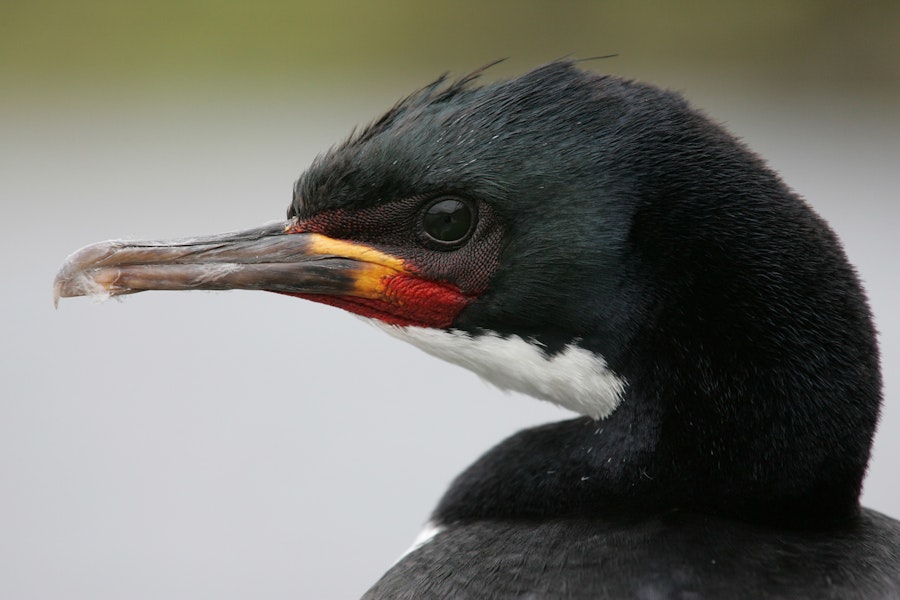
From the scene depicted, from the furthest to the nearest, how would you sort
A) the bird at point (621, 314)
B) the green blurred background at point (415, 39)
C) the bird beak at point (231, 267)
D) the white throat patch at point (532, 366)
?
1. the green blurred background at point (415, 39)
2. the bird beak at point (231, 267)
3. the white throat patch at point (532, 366)
4. the bird at point (621, 314)

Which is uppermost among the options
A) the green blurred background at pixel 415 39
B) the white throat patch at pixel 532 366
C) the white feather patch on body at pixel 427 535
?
the green blurred background at pixel 415 39

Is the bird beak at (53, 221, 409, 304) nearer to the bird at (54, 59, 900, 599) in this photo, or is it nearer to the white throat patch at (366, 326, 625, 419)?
the bird at (54, 59, 900, 599)

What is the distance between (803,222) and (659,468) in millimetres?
597

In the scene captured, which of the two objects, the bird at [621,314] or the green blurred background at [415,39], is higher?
the green blurred background at [415,39]

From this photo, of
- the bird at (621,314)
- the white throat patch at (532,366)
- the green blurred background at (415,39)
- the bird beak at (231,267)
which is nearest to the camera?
the bird at (621,314)

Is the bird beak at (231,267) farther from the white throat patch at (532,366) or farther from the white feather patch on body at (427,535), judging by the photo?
the white feather patch on body at (427,535)

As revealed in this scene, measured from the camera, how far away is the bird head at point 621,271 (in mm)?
2588

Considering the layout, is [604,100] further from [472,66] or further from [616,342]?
[472,66]

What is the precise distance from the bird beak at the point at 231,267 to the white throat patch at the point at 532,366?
162 mm

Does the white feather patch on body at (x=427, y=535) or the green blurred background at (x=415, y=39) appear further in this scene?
the green blurred background at (x=415, y=39)

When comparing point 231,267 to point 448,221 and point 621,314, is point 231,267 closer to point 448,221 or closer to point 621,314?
point 448,221

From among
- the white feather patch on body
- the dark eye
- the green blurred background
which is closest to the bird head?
the dark eye

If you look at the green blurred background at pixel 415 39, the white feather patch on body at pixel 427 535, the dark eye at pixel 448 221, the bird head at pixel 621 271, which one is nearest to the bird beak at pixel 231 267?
the bird head at pixel 621 271

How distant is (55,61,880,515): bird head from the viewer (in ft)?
8.49
